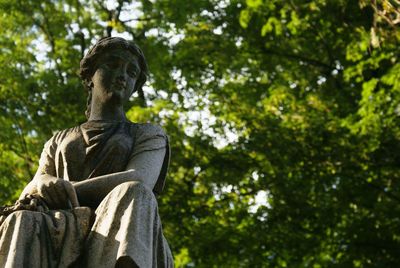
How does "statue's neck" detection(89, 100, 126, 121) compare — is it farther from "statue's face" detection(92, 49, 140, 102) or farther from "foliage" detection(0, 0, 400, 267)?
"foliage" detection(0, 0, 400, 267)

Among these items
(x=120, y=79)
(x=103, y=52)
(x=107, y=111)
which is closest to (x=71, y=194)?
(x=107, y=111)

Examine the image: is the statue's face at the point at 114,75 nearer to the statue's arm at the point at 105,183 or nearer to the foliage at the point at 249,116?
the statue's arm at the point at 105,183

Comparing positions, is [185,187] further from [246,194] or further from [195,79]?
[195,79]

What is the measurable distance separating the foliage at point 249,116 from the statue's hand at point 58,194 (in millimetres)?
8041

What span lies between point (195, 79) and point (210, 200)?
2.54 meters

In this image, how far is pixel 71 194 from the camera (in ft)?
20.4

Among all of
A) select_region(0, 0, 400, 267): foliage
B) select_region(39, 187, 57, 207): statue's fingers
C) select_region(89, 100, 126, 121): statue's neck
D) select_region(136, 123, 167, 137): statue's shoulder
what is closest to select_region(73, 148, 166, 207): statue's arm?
select_region(39, 187, 57, 207): statue's fingers

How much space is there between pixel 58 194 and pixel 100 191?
0.27 meters

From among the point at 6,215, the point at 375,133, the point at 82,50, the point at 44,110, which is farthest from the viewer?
the point at 82,50

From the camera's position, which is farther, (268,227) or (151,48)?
→ (151,48)

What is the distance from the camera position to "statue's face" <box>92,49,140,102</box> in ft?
23.5

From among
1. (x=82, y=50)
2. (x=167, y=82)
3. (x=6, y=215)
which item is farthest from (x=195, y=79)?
(x=6, y=215)

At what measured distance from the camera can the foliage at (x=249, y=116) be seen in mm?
15141

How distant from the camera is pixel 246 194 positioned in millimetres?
15969
